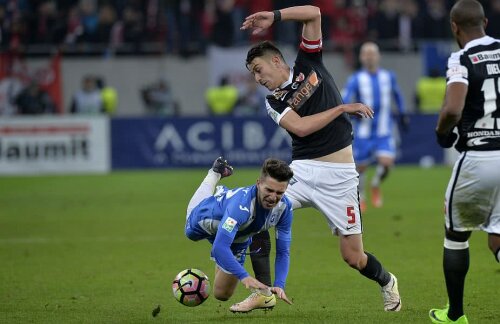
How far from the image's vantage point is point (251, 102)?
997 inches

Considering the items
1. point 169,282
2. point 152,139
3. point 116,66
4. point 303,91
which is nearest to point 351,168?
point 303,91

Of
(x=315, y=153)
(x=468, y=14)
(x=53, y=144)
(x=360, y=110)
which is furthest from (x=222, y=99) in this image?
(x=468, y=14)

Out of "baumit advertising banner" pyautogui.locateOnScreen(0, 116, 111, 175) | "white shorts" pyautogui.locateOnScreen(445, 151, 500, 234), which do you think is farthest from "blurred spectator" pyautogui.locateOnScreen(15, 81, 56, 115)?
"white shorts" pyautogui.locateOnScreen(445, 151, 500, 234)

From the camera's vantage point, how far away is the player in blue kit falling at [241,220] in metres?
7.44

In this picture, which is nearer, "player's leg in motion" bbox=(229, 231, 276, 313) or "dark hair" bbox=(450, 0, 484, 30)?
"dark hair" bbox=(450, 0, 484, 30)

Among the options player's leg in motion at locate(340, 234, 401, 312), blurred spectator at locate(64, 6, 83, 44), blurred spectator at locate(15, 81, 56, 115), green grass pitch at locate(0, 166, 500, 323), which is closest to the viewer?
player's leg in motion at locate(340, 234, 401, 312)

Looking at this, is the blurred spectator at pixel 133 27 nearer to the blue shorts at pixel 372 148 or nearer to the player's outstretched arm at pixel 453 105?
the blue shorts at pixel 372 148

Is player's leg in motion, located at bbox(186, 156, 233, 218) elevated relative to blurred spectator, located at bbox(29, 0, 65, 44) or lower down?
lower down

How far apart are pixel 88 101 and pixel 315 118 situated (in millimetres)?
17575

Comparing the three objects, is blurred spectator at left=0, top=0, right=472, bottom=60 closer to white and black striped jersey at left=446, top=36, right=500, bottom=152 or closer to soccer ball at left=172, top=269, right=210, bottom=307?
soccer ball at left=172, top=269, right=210, bottom=307

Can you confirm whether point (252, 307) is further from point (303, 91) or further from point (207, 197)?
point (303, 91)

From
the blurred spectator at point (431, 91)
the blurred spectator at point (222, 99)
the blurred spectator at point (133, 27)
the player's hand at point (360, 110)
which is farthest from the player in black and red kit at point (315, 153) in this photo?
the blurred spectator at point (133, 27)

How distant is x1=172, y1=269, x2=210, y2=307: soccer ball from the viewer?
8008mm

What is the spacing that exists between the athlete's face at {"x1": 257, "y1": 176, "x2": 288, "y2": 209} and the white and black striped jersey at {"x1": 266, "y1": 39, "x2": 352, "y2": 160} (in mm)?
864
